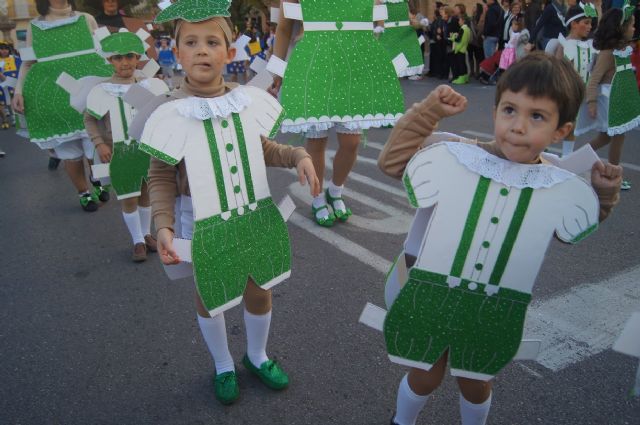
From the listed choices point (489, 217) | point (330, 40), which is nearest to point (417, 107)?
point (489, 217)

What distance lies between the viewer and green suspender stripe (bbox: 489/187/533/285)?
164 cm

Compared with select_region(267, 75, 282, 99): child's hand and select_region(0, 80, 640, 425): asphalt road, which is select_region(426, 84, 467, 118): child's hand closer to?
select_region(0, 80, 640, 425): asphalt road

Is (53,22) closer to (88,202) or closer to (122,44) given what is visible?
(122,44)

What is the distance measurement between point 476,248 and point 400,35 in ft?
11.3

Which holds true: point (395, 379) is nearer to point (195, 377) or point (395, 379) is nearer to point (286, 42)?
point (195, 377)

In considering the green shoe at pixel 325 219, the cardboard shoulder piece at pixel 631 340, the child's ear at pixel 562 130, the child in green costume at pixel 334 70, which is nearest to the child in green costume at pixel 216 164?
the child's ear at pixel 562 130

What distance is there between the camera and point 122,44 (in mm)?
3717

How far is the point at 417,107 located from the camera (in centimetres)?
175

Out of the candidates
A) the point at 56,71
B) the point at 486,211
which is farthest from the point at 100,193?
the point at 486,211

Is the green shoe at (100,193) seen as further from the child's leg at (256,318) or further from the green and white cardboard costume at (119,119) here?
the child's leg at (256,318)

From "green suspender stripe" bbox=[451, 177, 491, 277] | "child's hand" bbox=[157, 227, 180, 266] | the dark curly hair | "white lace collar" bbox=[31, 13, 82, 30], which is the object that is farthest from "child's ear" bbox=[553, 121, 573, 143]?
"white lace collar" bbox=[31, 13, 82, 30]

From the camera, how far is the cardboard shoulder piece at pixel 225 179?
2037 millimetres

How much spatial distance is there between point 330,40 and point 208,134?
1.90 meters

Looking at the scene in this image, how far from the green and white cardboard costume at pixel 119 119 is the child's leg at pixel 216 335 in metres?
1.61
